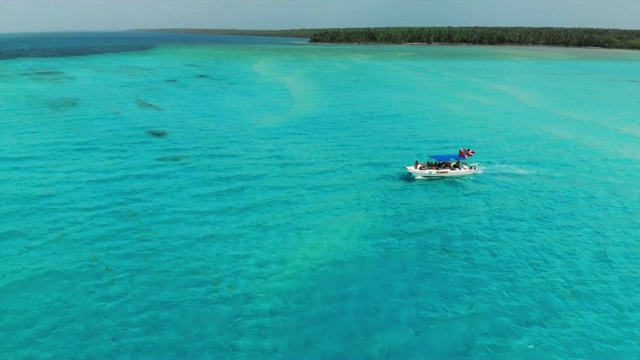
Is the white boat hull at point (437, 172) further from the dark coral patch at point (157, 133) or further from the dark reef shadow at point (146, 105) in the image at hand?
the dark reef shadow at point (146, 105)

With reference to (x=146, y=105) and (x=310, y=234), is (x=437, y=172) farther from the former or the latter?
(x=146, y=105)

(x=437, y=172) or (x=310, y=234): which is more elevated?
(x=437, y=172)

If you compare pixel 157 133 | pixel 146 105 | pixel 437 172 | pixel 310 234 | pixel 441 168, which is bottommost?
pixel 310 234

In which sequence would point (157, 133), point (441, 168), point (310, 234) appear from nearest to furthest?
point (310, 234)
point (441, 168)
point (157, 133)

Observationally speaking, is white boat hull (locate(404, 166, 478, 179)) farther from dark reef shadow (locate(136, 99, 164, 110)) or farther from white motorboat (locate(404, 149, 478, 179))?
dark reef shadow (locate(136, 99, 164, 110))

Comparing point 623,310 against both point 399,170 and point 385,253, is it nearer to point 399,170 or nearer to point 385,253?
point 385,253

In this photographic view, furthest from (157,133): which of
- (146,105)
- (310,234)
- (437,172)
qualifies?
(437,172)

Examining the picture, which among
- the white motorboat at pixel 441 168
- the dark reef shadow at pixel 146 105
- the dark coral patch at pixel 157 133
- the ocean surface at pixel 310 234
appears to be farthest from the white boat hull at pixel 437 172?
the dark reef shadow at pixel 146 105
